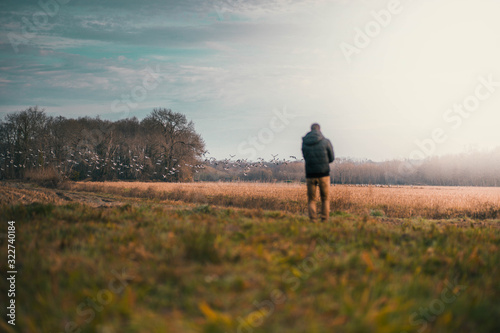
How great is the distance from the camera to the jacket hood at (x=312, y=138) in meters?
9.94

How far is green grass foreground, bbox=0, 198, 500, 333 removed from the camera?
9.09ft

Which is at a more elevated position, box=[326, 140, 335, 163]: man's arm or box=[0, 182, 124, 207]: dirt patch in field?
box=[326, 140, 335, 163]: man's arm

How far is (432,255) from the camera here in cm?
516

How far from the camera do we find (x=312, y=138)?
32.7 feet

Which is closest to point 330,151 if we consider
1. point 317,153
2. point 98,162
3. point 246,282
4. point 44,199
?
point 317,153

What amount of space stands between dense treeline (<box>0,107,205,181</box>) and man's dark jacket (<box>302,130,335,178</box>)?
48078 mm

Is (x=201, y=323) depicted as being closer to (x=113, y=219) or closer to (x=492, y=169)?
(x=113, y=219)

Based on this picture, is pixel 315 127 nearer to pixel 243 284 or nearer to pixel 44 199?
pixel 243 284

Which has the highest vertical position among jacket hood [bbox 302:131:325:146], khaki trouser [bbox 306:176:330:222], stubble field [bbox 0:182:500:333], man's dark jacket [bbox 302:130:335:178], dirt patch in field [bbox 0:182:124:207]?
jacket hood [bbox 302:131:325:146]

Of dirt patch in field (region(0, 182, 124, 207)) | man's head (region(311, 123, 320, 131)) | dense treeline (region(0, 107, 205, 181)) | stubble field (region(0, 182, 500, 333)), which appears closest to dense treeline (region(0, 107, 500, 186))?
dense treeline (region(0, 107, 205, 181))

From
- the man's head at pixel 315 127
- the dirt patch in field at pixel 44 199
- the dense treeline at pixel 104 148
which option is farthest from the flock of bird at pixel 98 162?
the man's head at pixel 315 127

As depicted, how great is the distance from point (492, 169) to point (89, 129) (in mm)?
98804

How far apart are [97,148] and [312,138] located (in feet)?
199

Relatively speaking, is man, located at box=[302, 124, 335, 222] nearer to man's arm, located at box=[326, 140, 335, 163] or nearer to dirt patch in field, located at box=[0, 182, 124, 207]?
man's arm, located at box=[326, 140, 335, 163]
